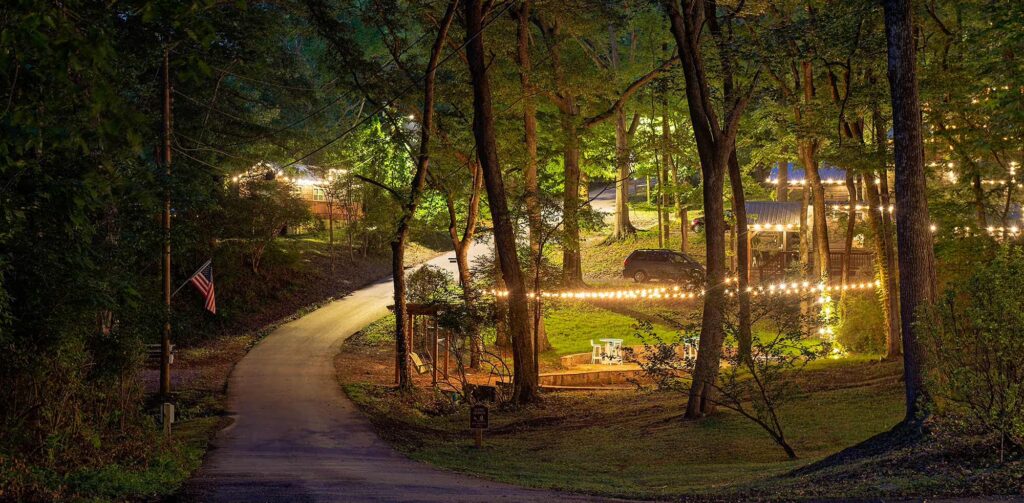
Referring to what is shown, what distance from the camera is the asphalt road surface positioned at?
1075cm

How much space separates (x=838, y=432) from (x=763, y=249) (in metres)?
28.0

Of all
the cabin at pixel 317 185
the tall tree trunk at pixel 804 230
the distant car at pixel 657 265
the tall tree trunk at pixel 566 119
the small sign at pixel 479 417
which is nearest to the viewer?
the small sign at pixel 479 417

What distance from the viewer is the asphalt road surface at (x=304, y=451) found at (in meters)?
10.8

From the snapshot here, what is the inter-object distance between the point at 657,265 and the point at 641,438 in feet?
77.3

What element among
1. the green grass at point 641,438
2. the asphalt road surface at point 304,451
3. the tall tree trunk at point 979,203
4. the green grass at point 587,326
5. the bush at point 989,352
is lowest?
the green grass at point 641,438

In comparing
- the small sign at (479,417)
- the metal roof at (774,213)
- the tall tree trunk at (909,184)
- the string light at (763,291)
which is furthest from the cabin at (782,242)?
the tall tree trunk at (909,184)

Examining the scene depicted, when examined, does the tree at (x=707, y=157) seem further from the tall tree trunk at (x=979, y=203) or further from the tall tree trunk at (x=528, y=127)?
the tall tree trunk at (x=528, y=127)

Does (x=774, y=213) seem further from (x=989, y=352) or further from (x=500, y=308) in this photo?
(x=989, y=352)

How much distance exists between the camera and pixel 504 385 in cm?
2547

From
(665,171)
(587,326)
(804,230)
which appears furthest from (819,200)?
(665,171)

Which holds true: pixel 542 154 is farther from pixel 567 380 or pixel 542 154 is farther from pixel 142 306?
pixel 142 306

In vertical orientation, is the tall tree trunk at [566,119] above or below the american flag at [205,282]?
above

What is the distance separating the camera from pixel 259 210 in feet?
113

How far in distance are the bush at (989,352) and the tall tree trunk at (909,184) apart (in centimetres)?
296
